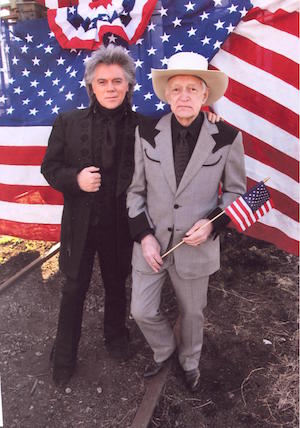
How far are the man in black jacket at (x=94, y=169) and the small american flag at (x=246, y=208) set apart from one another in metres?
0.71

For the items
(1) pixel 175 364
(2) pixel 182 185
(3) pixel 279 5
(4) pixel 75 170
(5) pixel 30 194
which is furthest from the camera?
(5) pixel 30 194

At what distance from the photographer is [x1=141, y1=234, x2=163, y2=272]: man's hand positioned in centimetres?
273

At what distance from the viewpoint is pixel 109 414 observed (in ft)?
10.1

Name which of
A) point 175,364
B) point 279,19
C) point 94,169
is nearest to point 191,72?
point 94,169

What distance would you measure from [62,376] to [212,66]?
2765mm

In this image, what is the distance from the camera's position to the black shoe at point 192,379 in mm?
3195

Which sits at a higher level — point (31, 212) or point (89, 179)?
point (89, 179)

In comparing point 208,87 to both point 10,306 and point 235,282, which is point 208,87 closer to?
point 235,282

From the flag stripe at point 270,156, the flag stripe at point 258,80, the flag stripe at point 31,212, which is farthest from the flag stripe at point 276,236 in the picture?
the flag stripe at point 31,212

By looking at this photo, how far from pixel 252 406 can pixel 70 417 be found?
1253 mm

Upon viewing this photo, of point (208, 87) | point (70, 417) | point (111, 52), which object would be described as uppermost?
point (111, 52)

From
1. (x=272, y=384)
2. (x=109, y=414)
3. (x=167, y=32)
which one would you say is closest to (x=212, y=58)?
(x=167, y=32)

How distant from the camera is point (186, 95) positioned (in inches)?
101

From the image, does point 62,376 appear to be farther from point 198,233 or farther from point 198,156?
point 198,156
